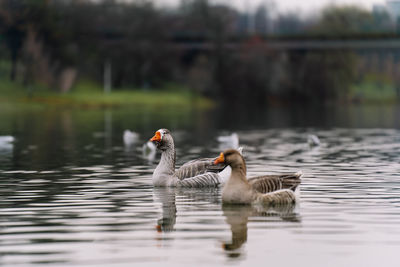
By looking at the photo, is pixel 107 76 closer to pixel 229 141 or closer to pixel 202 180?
pixel 229 141

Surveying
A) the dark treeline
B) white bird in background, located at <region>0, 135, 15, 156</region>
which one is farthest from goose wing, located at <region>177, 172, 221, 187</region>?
the dark treeline

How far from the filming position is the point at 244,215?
16828mm

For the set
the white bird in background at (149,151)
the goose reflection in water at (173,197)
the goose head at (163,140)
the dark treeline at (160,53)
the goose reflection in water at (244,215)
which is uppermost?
the dark treeline at (160,53)

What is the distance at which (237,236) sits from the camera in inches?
575

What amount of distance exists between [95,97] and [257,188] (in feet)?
320

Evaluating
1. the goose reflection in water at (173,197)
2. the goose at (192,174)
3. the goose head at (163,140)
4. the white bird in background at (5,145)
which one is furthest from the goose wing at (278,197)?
the white bird in background at (5,145)

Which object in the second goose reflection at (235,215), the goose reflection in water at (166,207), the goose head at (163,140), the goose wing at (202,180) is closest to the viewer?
the second goose reflection at (235,215)

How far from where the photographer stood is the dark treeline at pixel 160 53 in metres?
119

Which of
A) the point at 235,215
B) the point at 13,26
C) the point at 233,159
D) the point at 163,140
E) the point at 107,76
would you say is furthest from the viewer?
the point at 107,76

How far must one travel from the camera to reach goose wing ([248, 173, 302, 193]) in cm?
1794

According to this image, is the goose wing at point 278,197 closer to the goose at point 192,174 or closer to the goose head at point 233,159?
the goose head at point 233,159

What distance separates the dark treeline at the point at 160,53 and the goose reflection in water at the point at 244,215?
99267 mm

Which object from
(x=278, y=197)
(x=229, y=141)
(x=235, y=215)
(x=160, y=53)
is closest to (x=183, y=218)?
(x=235, y=215)

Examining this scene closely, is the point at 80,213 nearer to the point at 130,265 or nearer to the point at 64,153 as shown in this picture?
the point at 130,265
